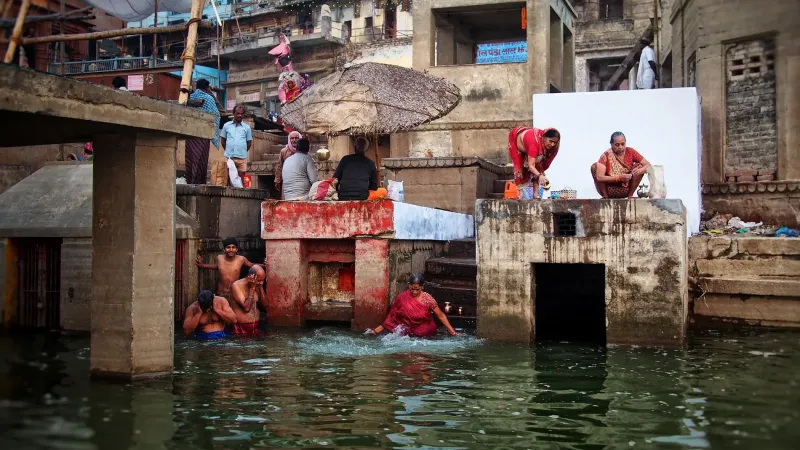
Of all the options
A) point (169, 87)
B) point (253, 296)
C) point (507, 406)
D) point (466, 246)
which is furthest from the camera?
point (169, 87)

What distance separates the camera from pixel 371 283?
1051 cm

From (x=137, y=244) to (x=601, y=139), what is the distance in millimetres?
Answer: 8850

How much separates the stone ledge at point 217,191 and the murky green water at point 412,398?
285 centimetres

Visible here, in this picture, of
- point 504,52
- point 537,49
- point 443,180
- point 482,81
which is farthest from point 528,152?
point 504,52

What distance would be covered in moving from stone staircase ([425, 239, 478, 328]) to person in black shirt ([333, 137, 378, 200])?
5.41 feet

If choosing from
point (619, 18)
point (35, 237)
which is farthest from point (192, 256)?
point (619, 18)

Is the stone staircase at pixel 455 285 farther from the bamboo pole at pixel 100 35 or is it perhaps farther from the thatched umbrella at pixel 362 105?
the bamboo pole at pixel 100 35

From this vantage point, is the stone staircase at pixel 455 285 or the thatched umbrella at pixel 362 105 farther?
the thatched umbrella at pixel 362 105

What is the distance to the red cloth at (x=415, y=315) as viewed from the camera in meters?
9.83

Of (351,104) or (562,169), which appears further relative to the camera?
(562,169)

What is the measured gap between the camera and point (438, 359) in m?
8.52

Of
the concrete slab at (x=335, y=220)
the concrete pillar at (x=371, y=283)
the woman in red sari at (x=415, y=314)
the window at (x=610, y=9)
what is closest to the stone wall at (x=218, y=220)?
the concrete slab at (x=335, y=220)

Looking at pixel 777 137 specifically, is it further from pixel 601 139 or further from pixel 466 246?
pixel 466 246

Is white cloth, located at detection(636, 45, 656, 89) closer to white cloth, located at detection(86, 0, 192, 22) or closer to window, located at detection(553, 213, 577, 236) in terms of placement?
window, located at detection(553, 213, 577, 236)
